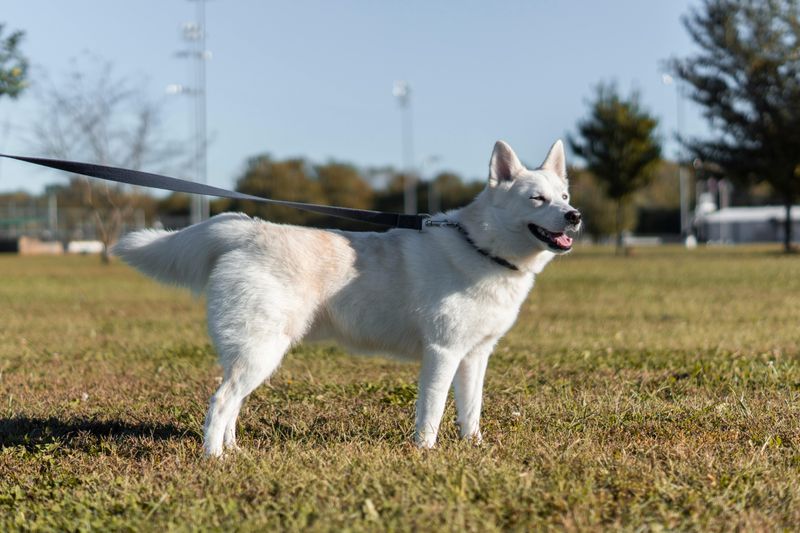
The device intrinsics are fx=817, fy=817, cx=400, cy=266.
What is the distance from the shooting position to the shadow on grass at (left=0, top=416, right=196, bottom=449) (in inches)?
189

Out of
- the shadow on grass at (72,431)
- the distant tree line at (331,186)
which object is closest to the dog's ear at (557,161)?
the shadow on grass at (72,431)

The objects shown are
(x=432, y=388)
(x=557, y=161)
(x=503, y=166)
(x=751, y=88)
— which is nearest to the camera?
(x=432, y=388)

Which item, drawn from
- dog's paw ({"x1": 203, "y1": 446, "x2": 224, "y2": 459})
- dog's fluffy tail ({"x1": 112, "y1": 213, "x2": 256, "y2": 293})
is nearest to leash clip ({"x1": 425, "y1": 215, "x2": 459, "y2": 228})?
dog's fluffy tail ({"x1": 112, "y1": 213, "x2": 256, "y2": 293})

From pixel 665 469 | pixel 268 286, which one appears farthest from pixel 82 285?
pixel 665 469

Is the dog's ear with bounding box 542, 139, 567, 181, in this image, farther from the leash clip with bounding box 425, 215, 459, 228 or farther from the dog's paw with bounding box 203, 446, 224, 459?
the dog's paw with bounding box 203, 446, 224, 459

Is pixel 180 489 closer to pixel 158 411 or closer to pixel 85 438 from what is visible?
pixel 85 438

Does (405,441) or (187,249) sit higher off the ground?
(187,249)

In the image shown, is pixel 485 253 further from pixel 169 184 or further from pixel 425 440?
pixel 169 184

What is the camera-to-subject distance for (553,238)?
14.5 feet

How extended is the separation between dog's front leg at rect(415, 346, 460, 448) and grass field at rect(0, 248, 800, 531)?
119mm

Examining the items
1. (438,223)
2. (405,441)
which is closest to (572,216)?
(438,223)

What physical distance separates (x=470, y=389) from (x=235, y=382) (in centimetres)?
132

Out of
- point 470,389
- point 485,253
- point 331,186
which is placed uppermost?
point 331,186

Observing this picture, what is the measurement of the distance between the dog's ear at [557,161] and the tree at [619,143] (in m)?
35.7
